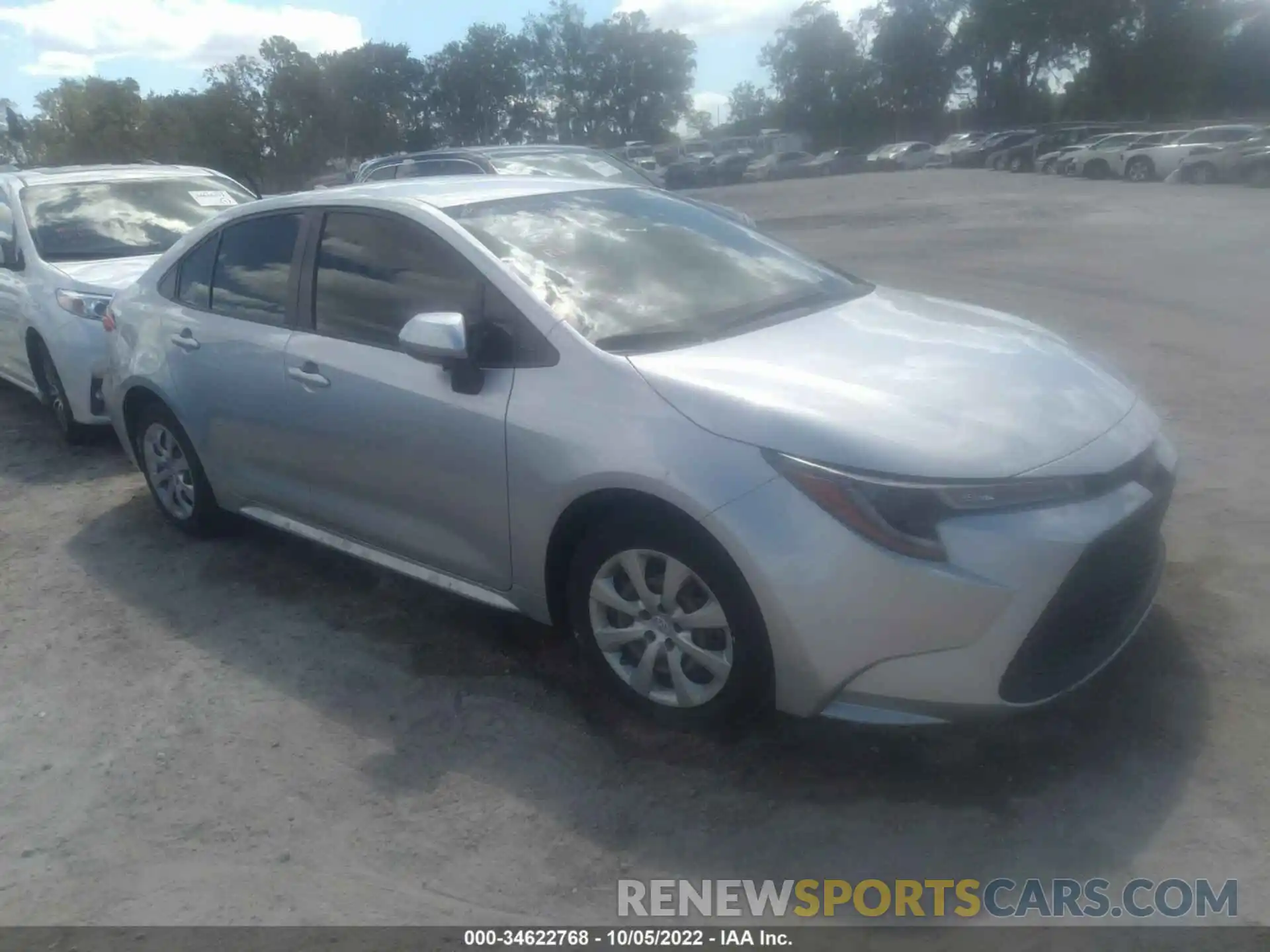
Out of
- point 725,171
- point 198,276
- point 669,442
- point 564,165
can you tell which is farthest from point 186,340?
point 725,171

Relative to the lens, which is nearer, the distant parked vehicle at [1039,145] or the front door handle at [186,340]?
the front door handle at [186,340]

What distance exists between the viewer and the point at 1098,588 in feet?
10.5

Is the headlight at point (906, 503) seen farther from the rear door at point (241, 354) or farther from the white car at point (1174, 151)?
the white car at point (1174, 151)

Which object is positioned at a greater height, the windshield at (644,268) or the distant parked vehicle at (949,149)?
the windshield at (644,268)

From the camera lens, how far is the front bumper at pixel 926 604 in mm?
2979

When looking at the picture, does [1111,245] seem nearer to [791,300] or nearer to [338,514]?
[791,300]

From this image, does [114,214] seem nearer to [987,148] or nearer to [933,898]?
[933,898]

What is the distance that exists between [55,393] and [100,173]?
194 centimetres

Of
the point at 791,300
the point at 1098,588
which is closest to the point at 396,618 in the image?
the point at 791,300

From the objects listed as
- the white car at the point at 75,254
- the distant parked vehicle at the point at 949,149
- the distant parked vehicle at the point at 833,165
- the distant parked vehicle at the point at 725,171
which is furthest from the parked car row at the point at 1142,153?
the white car at the point at 75,254

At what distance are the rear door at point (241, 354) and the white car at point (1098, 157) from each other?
112ft

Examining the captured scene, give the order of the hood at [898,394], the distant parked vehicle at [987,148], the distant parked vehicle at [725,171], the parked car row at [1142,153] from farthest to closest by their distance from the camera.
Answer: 1. the distant parked vehicle at [725,171]
2. the distant parked vehicle at [987,148]
3. the parked car row at [1142,153]
4. the hood at [898,394]

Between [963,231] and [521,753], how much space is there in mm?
16633

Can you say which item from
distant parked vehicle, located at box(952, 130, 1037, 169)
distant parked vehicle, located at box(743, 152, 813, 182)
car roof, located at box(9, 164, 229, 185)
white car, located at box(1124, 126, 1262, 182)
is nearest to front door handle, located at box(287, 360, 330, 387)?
car roof, located at box(9, 164, 229, 185)
